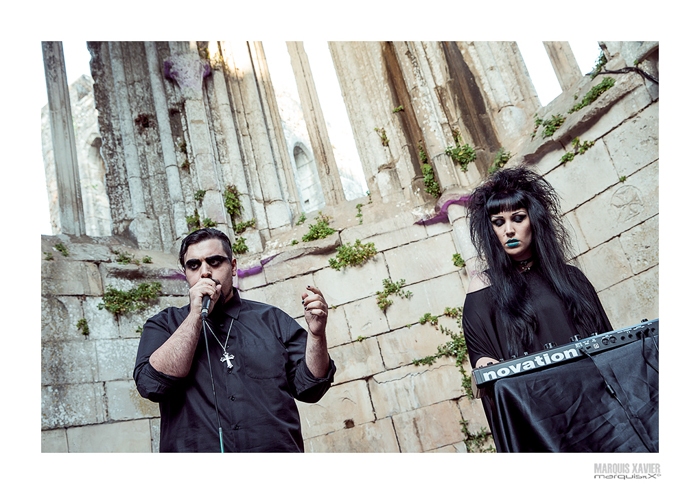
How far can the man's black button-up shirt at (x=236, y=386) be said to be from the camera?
1.99m

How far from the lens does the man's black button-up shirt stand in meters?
1.99

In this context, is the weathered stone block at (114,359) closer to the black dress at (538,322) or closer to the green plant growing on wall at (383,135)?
the green plant growing on wall at (383,135)

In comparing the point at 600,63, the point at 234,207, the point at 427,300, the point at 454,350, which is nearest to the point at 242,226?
the point at 234,207

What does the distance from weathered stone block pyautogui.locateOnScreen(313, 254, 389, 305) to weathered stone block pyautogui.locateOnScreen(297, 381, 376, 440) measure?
72 cm

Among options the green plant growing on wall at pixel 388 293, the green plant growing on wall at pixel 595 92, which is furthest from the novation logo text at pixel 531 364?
the green plant growing on wall at pixel 388 293

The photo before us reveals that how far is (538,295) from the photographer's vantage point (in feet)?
7.50

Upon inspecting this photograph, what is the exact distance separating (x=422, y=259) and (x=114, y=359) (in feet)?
8.25

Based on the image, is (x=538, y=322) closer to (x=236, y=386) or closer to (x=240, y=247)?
(x=236, y=386)

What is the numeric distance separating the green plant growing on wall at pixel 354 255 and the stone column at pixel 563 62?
2164 millimetres

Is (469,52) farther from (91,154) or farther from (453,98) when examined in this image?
(91,154)

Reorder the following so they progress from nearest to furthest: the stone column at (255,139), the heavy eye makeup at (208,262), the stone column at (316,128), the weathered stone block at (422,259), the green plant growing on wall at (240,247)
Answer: the heavy eye makeup at (208,262) < the weathered stone block at (422,259) < the green plant growing on wall at (240,247) < the stone column at (255,139) < the stone column at (316,128)

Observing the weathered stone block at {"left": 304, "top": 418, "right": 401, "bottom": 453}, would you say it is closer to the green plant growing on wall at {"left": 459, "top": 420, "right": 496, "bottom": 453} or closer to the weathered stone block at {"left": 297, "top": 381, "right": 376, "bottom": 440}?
the weathered stone block at {"left": 297, "top": 381, "right": 376, "bottom": 440}

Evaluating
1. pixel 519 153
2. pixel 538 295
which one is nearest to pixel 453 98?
pixel 519 153

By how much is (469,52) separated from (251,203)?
250 centimetres
